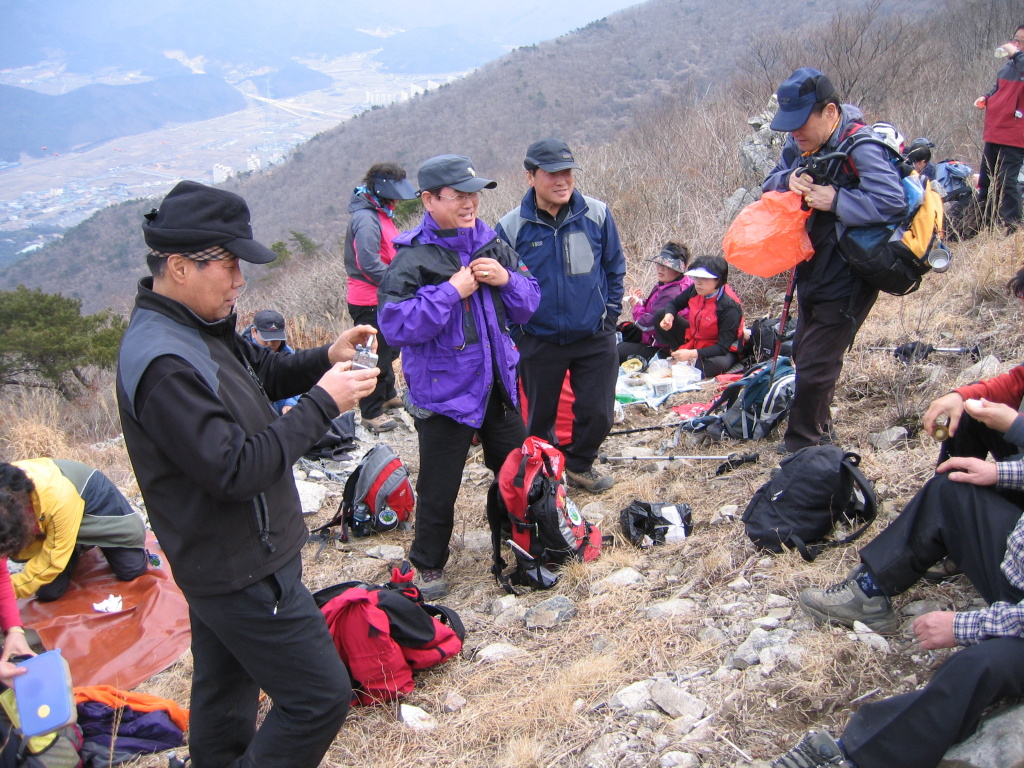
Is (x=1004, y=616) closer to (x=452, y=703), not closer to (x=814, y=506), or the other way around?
(x=814, y=506)

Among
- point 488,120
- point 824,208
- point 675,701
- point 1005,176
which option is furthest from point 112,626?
point 488,120

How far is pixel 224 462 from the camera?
1.63m

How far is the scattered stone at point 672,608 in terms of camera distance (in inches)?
116

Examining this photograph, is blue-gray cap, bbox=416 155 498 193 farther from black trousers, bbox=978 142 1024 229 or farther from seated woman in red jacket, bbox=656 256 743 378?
black trousers, bbox=978 142 1024 229

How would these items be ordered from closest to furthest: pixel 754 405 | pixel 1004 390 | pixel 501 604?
pixel 1004 390 → pixel 501 604 → pixel 754 405

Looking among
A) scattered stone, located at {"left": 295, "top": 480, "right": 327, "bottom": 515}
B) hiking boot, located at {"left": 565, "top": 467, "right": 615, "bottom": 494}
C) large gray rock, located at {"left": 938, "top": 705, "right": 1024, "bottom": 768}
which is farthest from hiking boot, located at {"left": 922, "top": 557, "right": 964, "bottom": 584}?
scattered stone, located at {"left": 295, "top": 480, "right": 327, "bottom": 515}

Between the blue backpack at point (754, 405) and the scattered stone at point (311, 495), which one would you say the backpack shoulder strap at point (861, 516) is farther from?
the scattered stone at point (311, 495)

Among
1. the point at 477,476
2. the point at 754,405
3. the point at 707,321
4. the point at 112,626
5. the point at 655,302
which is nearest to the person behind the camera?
the point at 112,626

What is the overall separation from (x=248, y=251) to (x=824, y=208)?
2707mm

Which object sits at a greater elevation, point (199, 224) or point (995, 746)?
point (199, 224)

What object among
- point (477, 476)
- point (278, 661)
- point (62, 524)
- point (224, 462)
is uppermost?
point (224, 462)

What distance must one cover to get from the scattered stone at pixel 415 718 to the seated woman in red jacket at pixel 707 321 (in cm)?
423

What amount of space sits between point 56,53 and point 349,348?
13444 centimetres

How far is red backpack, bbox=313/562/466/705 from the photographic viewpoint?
2820 mm
